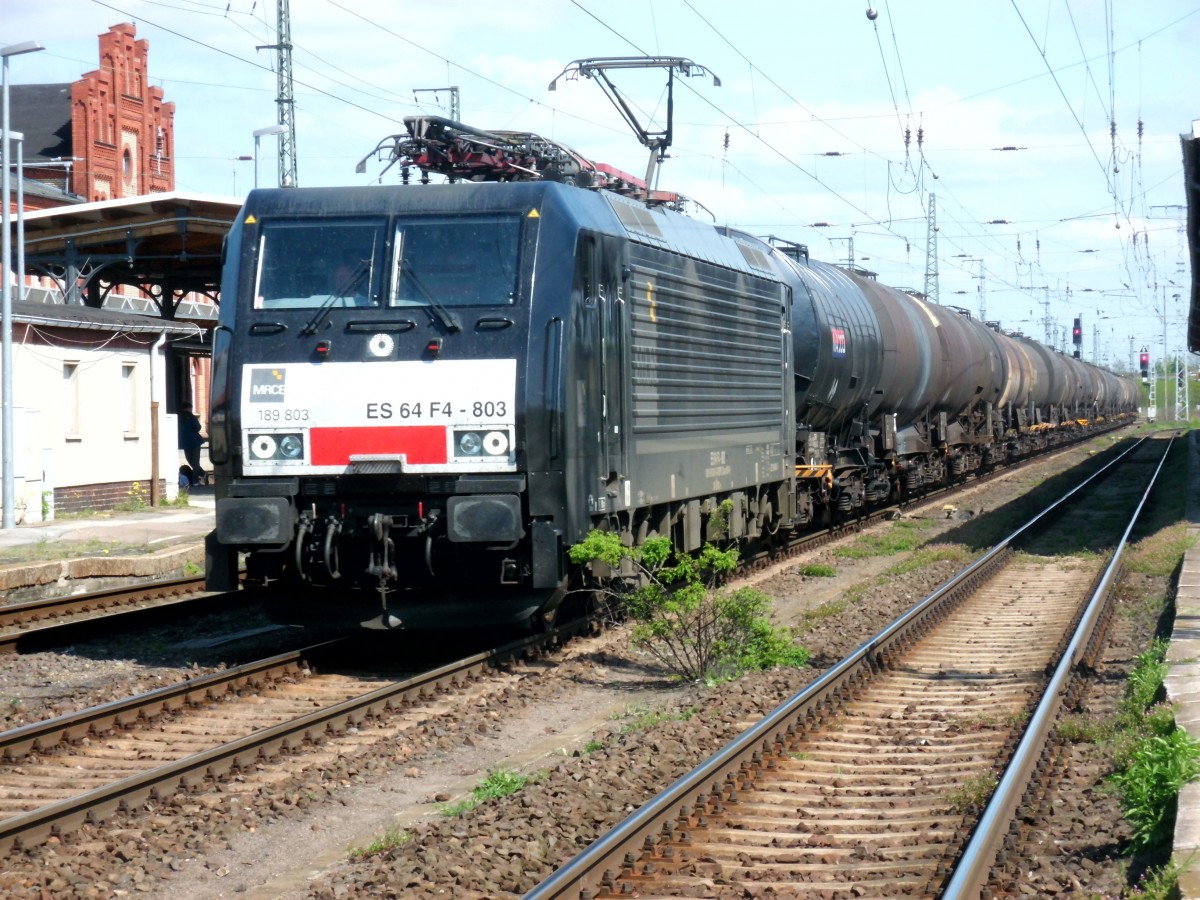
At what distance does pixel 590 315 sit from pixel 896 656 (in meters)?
3.49

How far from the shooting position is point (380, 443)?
9617 millimetres

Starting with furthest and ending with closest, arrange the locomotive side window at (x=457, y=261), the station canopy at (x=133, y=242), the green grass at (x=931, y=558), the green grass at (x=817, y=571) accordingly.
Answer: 1. the station canopy at (x=133, y=242)
2. the green grass at (x=931, y=558)
3. the green grass at (x=817, y=571)
4. the locomotive side window at (x=457, y=261)

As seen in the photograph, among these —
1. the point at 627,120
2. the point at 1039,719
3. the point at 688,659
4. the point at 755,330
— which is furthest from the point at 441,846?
the point at 627,120

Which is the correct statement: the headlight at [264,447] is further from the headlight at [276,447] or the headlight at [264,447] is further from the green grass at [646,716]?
the green grass at [646,716]

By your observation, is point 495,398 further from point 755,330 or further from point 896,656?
point 755,330

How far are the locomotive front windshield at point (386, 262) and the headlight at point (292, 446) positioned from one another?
0.90m

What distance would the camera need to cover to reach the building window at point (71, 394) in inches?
875

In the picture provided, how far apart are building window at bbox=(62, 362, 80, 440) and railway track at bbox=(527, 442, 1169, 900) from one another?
14934 millimetres

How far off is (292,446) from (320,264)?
1.30m

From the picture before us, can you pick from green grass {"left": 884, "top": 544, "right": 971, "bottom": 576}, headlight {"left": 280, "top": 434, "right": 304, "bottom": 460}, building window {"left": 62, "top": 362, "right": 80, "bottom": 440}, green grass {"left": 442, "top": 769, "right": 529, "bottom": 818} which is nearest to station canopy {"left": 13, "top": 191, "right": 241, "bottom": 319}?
building window {"left": 62, "top": 362, "right": 80, "bottom": 440}

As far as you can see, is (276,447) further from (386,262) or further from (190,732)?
(190,732)

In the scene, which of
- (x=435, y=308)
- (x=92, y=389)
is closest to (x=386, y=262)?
(x=435, y=308)

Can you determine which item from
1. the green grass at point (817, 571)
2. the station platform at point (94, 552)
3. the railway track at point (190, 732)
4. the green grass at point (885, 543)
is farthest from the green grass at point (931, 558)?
the station platform at point (94, 552)

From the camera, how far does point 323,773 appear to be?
286 inches
